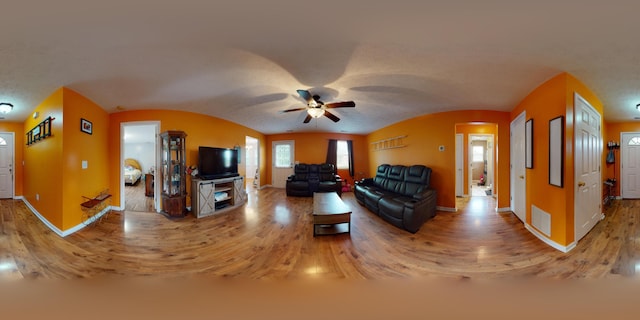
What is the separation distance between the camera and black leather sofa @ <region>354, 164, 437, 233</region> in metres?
3.04

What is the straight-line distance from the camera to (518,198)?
3678 millimetres

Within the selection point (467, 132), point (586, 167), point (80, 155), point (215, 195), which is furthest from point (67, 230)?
point (467, 132)

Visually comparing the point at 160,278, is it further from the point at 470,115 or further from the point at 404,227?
the point at 470,115

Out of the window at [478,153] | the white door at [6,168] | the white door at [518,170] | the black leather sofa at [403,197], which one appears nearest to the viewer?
the black leather sofa at [403,197]

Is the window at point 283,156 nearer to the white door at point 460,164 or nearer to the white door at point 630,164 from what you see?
the white door at point 460,164

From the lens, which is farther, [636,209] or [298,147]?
[298,147]

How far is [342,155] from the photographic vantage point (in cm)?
762

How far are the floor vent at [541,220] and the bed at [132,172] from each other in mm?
10640

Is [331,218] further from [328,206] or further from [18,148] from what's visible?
[18,148]

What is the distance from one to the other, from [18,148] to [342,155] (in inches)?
339

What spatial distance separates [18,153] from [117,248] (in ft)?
20.2

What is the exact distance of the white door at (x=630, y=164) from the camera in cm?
509

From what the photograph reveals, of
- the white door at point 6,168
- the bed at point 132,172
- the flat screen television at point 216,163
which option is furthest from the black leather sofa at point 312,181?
the white door at point 6,168

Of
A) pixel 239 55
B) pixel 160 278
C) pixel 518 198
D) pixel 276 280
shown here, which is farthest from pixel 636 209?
pixel 160 278
